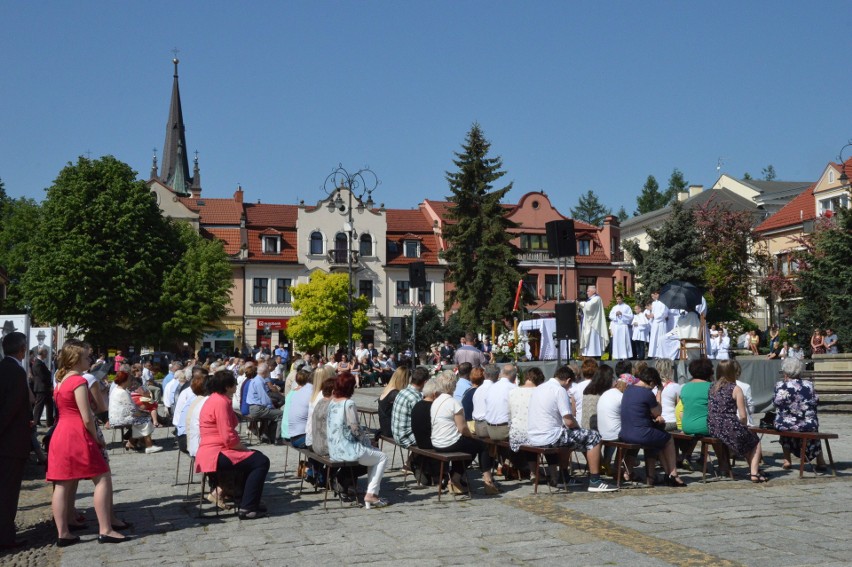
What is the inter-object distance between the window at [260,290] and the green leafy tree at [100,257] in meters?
17.0

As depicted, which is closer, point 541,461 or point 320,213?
point 541,461

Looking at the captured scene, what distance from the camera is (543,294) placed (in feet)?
223

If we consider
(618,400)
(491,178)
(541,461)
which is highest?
(491,178)

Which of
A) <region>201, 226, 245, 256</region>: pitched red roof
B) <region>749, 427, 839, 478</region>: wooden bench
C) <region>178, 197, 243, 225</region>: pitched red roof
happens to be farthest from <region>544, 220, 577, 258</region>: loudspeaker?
<region>178, 197, 243, 225</region>: pitched red roof

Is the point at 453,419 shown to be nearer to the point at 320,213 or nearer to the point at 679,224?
the point at 679,224

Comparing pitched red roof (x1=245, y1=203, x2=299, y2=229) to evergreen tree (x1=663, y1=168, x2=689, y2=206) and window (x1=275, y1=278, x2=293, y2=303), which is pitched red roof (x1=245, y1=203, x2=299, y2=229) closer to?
window (x1=275, y1=278, x2=293, y2=303)

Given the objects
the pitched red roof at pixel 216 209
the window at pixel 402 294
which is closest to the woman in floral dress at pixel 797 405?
the window at pixel 402 294

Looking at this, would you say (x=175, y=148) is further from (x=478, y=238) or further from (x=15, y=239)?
(x=478, y=238)

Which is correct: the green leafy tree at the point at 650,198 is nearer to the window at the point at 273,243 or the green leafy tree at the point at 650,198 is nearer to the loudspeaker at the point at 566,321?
the window at the point at 273,243

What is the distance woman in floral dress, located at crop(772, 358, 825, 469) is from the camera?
41.2 feet

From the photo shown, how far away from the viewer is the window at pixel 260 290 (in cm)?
6744

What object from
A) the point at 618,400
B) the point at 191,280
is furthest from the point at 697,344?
the point at 191,280

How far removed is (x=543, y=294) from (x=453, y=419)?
57.2 meters

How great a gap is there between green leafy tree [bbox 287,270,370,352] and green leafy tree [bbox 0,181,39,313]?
1781 centimetres
